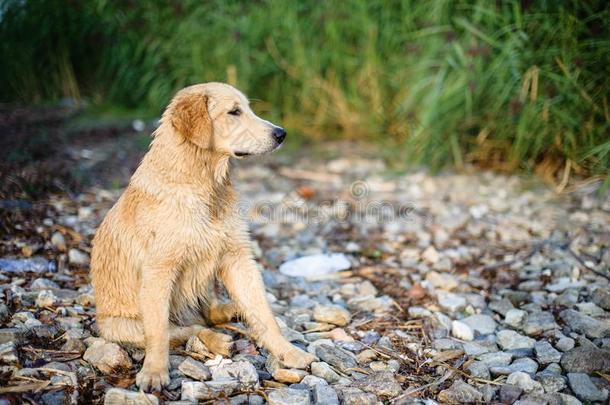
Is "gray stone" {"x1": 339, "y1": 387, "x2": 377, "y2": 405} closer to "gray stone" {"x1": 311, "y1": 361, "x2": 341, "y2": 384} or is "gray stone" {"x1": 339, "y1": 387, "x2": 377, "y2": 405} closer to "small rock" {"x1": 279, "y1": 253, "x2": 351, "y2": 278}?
"gray stone" {"x1": 311, "y1": 361, "x2": 341, "y2": 384}

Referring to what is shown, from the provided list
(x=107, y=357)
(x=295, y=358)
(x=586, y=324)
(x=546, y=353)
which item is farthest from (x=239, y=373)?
(x=586, y=324)

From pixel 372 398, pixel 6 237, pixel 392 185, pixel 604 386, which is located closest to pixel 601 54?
pixel 392 185

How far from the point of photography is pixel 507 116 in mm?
5582

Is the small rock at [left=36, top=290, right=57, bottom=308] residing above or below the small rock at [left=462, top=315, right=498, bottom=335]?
above

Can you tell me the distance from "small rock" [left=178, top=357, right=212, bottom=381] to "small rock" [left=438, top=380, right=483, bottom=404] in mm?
1054

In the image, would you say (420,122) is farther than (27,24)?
No

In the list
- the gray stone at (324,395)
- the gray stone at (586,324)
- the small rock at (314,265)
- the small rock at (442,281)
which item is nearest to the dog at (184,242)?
the gray stone at (324,395)

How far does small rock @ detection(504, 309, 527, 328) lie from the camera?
335 centimetres

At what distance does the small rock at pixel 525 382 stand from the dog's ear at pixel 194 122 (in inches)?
72.2

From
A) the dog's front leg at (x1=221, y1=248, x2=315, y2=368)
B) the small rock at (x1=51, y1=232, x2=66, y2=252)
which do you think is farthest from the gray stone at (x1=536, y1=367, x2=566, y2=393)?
the small rock at (x1=51, y1=232, x2=66, y2=252)

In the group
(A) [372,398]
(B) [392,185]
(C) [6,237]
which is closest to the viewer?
(A) [372,398]

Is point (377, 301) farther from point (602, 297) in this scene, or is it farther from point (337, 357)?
point (602, 297)

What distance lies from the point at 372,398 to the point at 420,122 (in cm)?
405

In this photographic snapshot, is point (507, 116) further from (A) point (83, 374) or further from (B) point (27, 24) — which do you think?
(B) point (27, 24)
